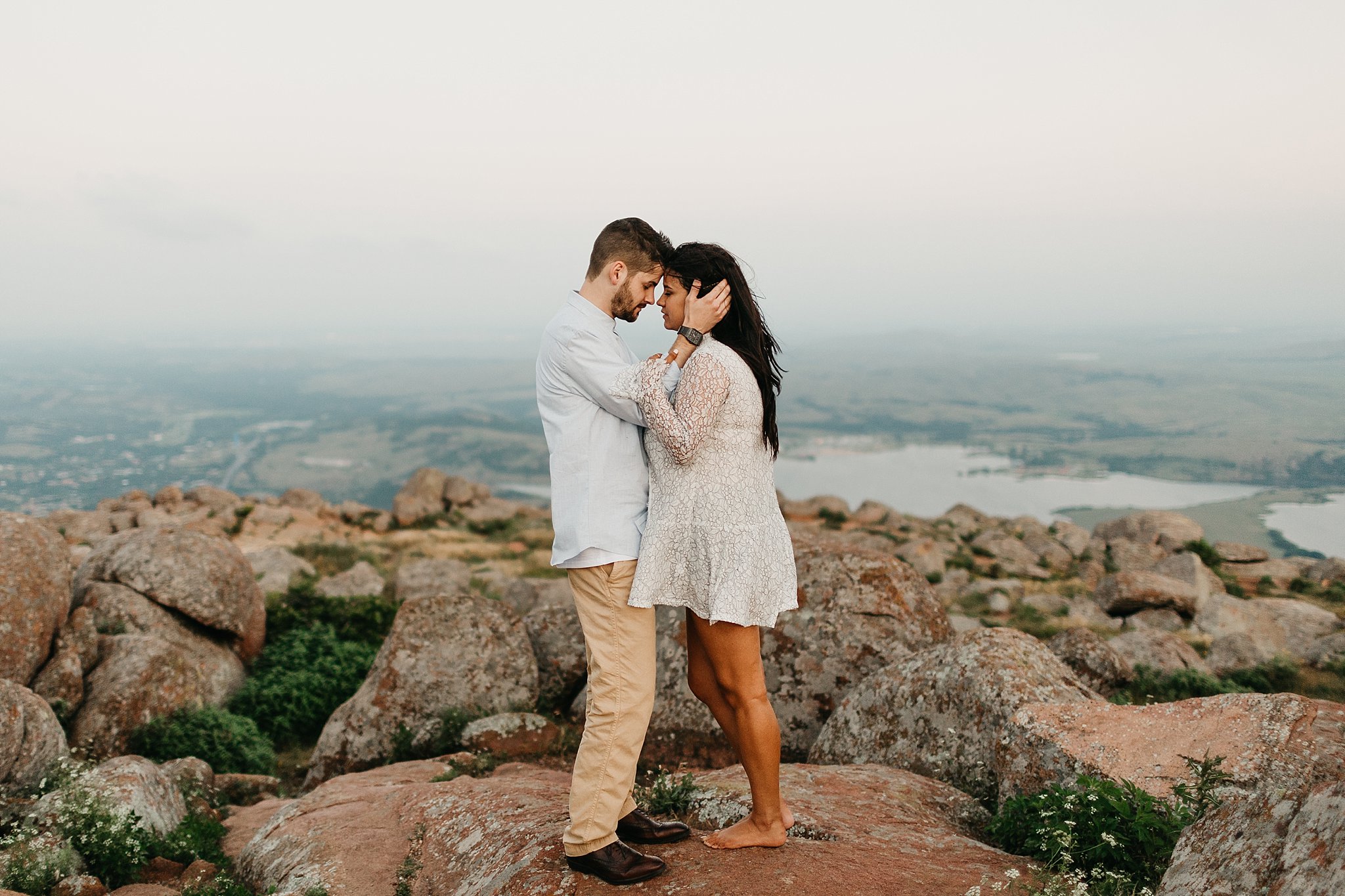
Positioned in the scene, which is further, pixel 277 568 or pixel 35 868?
pixel 277 568

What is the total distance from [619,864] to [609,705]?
2.41 ft

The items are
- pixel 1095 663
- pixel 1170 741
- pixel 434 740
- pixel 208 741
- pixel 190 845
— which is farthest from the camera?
pixel 208 741

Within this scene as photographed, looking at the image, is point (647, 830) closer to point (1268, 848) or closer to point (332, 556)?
point (1268, 848)

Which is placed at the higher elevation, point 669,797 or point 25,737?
point 669,797

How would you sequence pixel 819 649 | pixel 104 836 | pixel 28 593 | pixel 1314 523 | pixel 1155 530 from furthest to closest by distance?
pixel 1314 523 → pixel 1155 530 → pixel 28 593 → pixel 819 649 → pixel 104 836

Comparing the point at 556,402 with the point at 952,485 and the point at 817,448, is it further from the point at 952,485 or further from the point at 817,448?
the point at 817,448

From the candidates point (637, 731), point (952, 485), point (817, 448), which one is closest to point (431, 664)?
point (637, 731)

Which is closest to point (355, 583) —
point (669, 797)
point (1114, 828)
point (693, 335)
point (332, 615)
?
point (332, 615)

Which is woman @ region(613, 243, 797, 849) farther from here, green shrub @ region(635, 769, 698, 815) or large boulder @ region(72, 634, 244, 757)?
large boulder @ region(72, 634, 244, 757)

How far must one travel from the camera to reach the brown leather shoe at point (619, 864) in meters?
3.79

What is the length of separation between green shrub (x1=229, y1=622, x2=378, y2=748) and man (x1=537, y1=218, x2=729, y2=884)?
762cm

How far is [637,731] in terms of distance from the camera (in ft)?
13.1

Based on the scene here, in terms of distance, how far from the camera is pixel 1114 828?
3.93 m

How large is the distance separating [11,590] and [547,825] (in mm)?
7607
